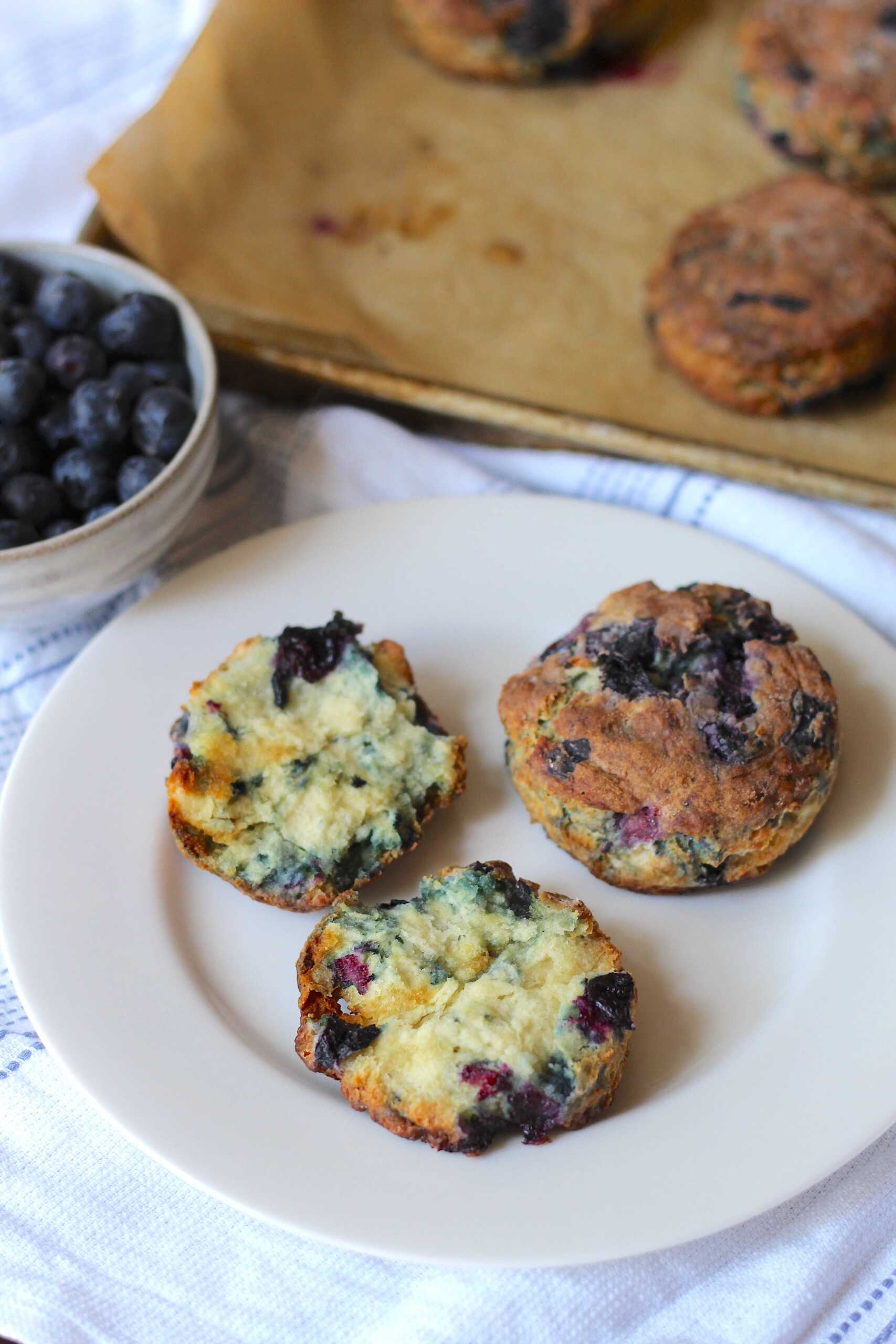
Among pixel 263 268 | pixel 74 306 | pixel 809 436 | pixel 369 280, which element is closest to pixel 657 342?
pixel 809 436

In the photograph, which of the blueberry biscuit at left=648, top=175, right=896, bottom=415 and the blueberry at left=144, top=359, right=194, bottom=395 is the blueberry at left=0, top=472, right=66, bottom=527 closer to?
the blueberry at left=144, top=359, right=194, bottom=395

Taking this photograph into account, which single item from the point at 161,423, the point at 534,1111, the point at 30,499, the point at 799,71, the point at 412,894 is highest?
the point at 799,71

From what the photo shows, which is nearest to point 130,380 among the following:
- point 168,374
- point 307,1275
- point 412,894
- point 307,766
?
point 168,374

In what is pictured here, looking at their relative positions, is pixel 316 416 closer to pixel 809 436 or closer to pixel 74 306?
pixel 74 306

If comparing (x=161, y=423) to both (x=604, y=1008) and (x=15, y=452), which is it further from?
(x=604, y=1008)

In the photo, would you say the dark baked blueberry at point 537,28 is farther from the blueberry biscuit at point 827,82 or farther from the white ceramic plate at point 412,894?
the white ceramic plate at point 412,894

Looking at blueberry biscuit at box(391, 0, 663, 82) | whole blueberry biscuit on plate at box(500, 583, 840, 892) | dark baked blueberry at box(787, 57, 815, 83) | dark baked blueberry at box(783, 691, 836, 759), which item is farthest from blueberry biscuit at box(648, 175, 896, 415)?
dark baked blueberry at box(783, 691, 836, 759)

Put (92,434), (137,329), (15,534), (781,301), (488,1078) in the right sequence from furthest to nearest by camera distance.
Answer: (781,301), (137,329), (92,434), (15,534), (488,1078)
